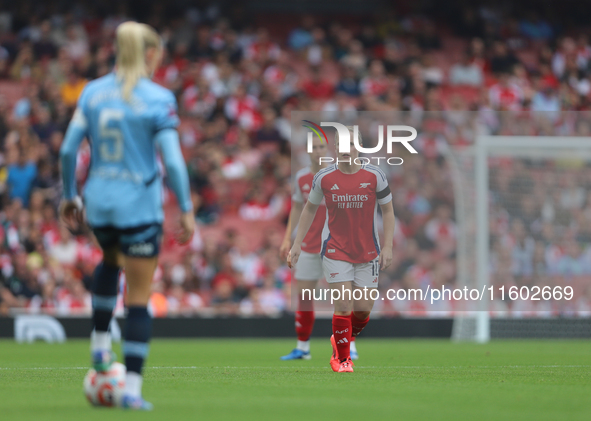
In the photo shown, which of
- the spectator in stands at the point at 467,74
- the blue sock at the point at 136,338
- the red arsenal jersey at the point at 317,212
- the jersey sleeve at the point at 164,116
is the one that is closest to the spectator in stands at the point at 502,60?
the spectator in stands at the point at 467,74

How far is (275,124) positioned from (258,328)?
540 centimetres

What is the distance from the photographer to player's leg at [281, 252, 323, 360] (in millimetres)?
9422

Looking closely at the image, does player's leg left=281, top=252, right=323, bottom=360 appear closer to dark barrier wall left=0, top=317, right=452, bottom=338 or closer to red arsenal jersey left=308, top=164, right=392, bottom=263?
red arsenal jersey left=308, top=164, right=392, bottom=263

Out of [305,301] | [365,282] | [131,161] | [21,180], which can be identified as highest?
[21,180]

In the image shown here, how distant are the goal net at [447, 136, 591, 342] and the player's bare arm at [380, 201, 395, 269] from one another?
7306 mm

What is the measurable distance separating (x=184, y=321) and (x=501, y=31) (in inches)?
463

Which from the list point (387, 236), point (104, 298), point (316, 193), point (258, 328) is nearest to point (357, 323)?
point (387, 236)

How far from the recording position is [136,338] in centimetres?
480

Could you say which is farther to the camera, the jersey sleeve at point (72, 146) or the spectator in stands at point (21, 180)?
the spectator in stands at point (21, 180)

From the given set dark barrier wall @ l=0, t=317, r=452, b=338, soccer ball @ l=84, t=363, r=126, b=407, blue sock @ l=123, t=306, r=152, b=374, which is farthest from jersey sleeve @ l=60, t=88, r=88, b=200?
dark barrier wall @ l=0, t=317, r=452, b=338

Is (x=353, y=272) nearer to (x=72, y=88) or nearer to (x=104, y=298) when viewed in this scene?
(x=104, y=298)

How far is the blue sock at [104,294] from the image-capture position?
5.08m

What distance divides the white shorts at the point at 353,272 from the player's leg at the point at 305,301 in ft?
5.83

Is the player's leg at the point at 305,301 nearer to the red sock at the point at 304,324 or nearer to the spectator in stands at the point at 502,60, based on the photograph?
the red sock at the point at 304,324
